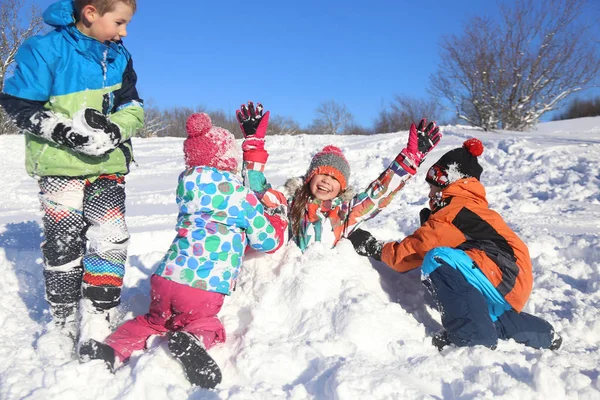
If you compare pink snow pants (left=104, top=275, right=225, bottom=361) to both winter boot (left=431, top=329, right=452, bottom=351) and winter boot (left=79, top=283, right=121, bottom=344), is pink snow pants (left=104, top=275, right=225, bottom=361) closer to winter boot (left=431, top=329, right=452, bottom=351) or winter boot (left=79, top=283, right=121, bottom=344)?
winter boot (left=79, top=283, right=121, bottom=344)

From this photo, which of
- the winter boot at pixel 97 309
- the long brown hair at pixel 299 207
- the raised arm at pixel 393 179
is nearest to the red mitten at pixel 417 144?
the raised arm at pixel 393 179

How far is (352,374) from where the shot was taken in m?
1.71

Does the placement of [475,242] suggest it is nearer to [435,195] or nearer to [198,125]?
[435,195]

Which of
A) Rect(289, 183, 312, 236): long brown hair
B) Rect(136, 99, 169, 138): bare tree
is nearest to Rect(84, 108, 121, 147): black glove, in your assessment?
Rect(289, 183, 312, 236): long brown hair

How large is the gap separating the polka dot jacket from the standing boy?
1.07ft

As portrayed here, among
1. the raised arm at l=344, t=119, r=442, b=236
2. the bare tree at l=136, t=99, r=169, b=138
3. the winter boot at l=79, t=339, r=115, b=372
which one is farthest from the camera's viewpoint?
the bare tree at l=136, t=99, r=169, b=138

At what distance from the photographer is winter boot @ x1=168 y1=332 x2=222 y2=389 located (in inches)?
71.1

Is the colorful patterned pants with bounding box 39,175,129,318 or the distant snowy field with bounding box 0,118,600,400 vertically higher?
the colorful patterned pants with bounding box 39,175,129,318

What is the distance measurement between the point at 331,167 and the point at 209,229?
0.97 metres

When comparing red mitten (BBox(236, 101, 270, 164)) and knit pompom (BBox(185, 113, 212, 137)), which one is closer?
knit pompom (BBox(185, 113, 212, 137))

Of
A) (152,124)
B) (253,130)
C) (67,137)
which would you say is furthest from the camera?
(152,124)

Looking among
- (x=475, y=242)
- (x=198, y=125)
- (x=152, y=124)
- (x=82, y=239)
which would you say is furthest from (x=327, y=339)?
(x=152, y=124)

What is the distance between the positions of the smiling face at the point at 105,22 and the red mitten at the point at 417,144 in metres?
1.71

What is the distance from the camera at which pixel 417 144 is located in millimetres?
2930
